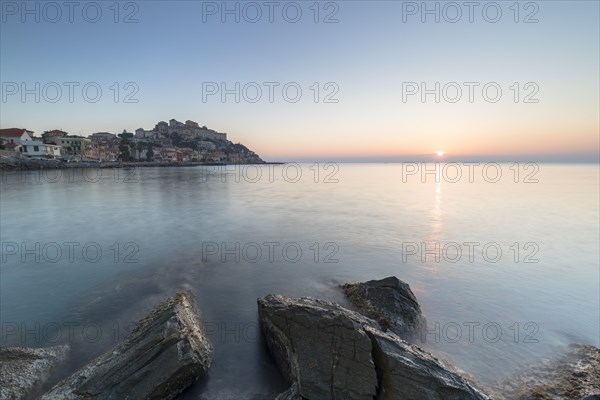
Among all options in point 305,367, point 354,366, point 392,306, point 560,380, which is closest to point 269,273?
point 392,306

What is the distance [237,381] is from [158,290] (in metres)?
7.59

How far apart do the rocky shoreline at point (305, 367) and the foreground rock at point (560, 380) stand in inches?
0.9

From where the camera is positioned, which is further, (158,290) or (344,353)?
(158,290)

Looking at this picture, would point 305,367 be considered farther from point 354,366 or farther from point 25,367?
point 25,367

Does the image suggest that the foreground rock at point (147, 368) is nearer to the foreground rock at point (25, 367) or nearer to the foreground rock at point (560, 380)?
the foreground rock at point (25, 367)

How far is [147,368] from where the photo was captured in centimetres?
731

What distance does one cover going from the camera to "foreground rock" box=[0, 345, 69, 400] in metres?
7.55

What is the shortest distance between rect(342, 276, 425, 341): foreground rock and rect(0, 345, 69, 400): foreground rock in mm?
9863

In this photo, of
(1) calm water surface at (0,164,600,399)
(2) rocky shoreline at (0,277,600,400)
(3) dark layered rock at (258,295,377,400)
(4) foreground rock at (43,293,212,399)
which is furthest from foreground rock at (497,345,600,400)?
(4) foreground rock at (43,293,212,399)

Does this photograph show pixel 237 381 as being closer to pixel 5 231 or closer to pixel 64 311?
pixel 64 311

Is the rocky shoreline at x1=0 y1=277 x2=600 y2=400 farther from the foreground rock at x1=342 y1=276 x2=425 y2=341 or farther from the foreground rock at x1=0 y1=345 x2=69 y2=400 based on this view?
the foreground rock at x1=342 y1=276 x2=425 y2=341

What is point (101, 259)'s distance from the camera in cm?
1862

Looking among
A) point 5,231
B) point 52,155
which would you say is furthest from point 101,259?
point 52,155

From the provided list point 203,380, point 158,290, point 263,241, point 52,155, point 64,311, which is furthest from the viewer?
point 52,155
